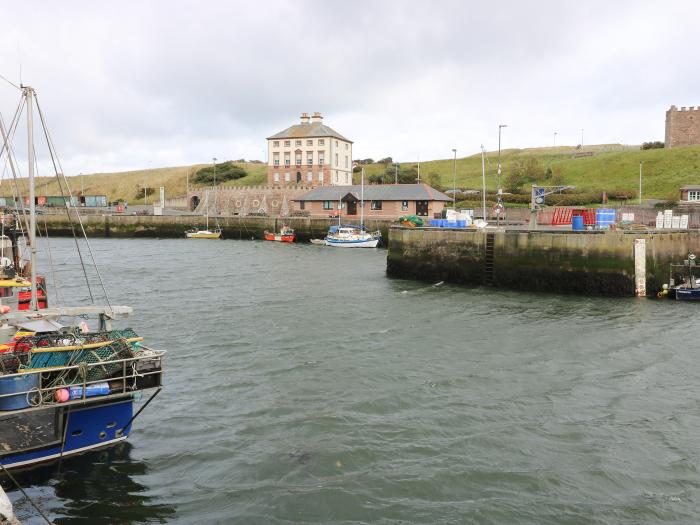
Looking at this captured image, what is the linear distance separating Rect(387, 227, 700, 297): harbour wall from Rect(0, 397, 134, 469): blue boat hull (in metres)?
26.5

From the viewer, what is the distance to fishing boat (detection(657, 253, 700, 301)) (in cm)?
3130

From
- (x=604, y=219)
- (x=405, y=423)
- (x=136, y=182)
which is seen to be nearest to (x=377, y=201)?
(x=604, y=219)

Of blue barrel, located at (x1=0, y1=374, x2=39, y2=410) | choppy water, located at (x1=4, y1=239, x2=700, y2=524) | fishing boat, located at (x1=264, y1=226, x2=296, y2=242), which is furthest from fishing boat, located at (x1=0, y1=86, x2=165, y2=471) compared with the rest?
fishing boat, located at (x1=264, y1=226, x2=296, y2=242)

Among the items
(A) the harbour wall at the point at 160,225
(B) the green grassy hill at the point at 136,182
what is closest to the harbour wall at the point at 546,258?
(A) the harbour wall at the point at 160,225

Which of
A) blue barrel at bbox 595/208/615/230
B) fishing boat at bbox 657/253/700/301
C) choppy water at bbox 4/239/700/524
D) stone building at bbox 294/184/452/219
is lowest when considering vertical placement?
choppy water at bbox 4/239/700/524

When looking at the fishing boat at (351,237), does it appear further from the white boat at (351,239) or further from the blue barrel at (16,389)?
the blue barrel at (16,389)

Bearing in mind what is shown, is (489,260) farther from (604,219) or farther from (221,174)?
(221,174)

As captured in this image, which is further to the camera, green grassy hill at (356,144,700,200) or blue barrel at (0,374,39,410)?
green grassy hill at (356,144,700,200)

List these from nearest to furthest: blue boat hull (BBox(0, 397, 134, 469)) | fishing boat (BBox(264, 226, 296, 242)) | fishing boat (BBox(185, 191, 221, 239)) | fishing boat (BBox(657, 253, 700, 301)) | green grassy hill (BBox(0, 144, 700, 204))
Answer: blue boat hull (BBox(0, 397, 134, 469))
fishing boat (BBox(657, 253, 700, 301))
fishing boat (BBox(264, 226, 296, 242))
fishing boat (BBox(185, 191, 221, 239))
green grassy hill (BBox(0, 144, 700, 204))

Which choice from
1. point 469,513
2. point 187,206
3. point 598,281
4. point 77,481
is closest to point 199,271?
point 598,281

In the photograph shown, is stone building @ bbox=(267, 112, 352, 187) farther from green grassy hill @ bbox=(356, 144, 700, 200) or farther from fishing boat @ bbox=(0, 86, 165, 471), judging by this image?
fishing boat @ bbox=(0, 86, 165, 471)

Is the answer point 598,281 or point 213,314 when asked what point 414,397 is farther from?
point 598,281

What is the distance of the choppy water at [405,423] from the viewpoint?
11.0 meters

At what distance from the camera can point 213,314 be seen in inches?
1072
